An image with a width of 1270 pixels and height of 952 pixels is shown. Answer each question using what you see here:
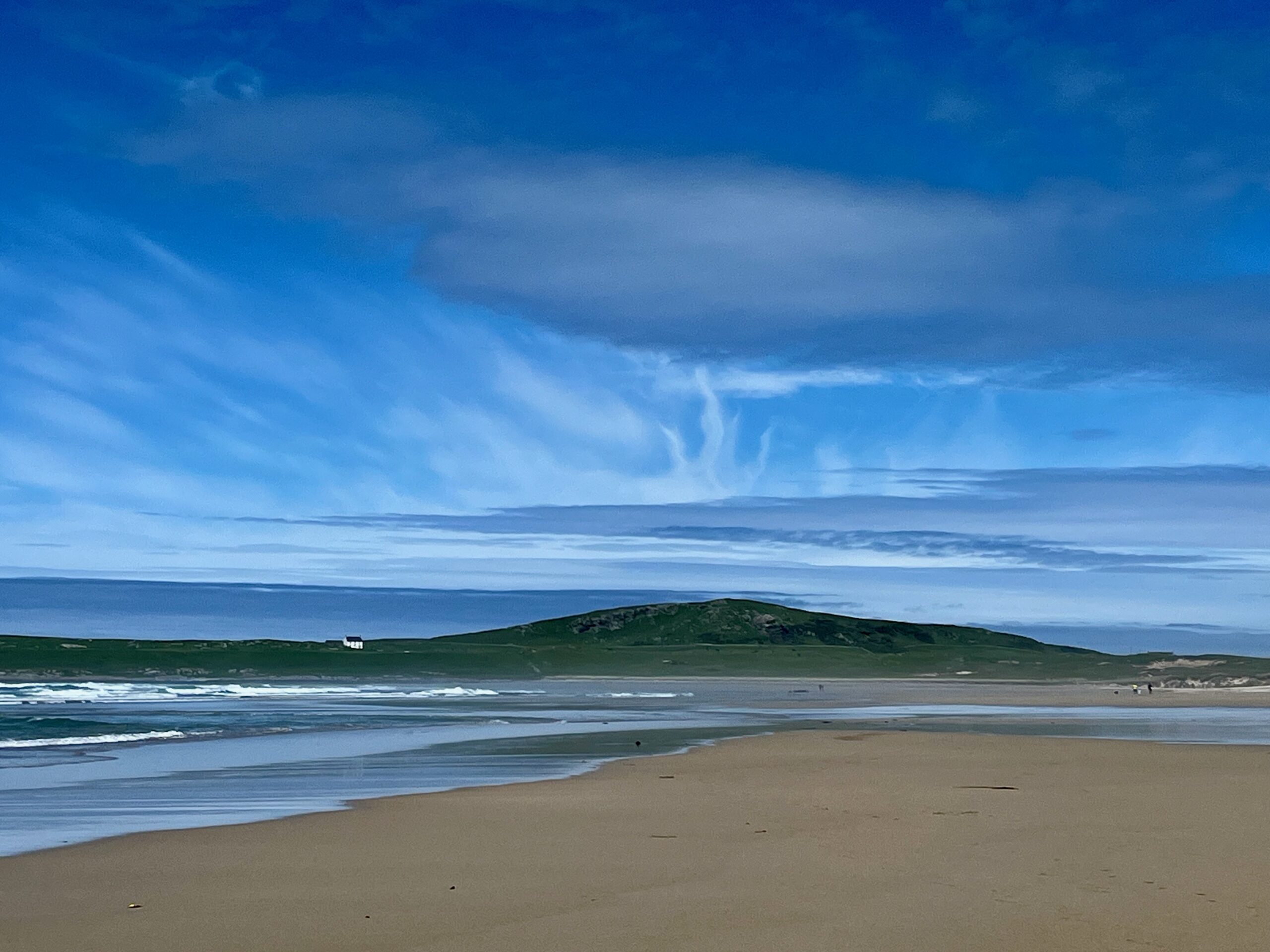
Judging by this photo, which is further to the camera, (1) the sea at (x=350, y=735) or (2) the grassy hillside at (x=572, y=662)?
(2) the grassy hillside at (x=572, y=662)

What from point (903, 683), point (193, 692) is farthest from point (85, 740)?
point (903, 683)

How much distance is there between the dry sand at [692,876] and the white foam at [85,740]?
1428cm

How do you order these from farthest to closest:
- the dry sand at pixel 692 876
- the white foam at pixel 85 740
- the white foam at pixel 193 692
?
the white foam at pixel 193 692, the white foam at pixel 85 740, the dry sand at pixel 692 876

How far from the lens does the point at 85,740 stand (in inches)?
1126

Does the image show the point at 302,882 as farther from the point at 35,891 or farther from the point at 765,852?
the point at 765,852

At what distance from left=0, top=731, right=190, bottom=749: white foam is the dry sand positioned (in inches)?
562

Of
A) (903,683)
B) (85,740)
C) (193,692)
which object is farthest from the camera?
(903,683)

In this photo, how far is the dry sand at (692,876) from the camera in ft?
27.6

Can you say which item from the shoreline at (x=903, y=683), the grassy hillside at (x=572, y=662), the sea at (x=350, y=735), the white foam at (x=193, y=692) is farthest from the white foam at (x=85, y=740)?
the grassy hillside at (x=572, y=662)

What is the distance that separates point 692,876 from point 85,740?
72.8 feet

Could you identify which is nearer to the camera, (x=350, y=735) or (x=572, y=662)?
(x=350, y=735)

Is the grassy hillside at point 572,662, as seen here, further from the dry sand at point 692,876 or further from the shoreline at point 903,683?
the dry sand at point 692,876

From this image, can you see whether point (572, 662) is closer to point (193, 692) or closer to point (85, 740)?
point (193, 692)

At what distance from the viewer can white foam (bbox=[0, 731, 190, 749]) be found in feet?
89.4
